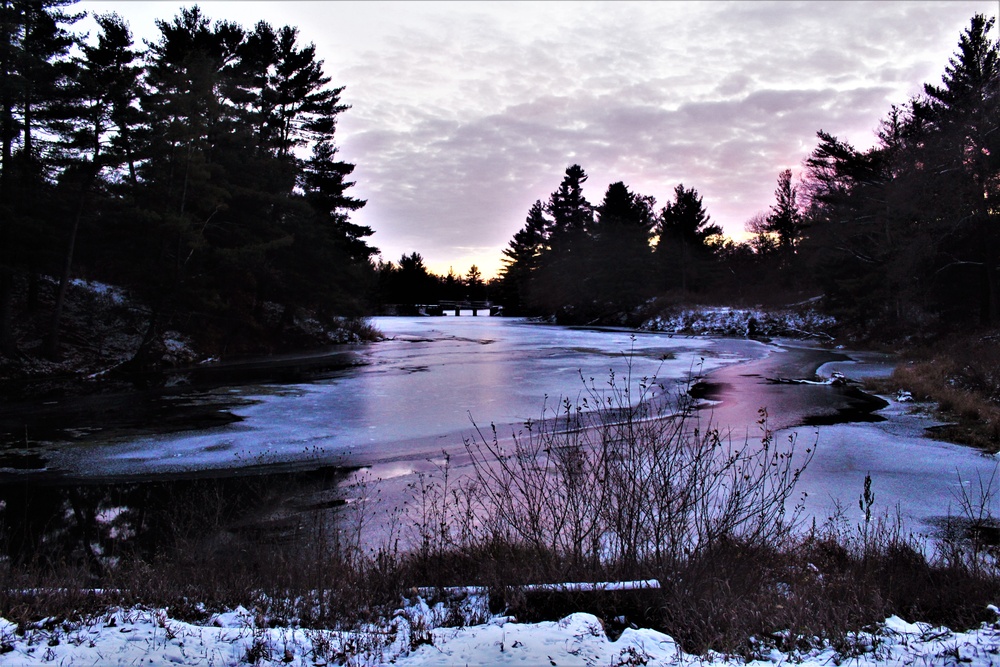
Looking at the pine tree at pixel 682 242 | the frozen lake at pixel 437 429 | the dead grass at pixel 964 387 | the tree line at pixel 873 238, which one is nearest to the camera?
the frozen lake at pixel 437 429

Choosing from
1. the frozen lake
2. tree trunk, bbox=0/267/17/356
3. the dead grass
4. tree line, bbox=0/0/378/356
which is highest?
tree line, bbox=0/0/378/356

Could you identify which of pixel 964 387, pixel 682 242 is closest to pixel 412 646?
pixel 964 387

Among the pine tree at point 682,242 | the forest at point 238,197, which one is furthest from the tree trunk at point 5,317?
the pine tree at point 682,242

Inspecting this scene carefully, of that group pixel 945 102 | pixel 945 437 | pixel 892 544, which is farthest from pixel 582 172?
pixel 892 544

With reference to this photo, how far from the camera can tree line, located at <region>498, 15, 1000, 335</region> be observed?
22703mm

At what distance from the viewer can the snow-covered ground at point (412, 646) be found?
3.29 meters

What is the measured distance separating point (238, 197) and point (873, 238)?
32382 mm

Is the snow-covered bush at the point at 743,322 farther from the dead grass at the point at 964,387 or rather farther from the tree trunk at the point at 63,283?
the tree trunk at the point at 63,283

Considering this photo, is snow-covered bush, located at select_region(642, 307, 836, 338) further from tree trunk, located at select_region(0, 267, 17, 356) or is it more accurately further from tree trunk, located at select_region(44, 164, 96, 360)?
tree trunk, located at select_region(0, 267, 17, 356)

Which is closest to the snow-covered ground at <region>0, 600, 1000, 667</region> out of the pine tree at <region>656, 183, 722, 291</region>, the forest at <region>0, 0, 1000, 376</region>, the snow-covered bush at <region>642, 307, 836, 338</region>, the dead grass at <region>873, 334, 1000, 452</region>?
the dead grass at <region>873, 334, 1000, 452</region>

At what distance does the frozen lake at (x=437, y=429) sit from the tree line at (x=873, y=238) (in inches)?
267

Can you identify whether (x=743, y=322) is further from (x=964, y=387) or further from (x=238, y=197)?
(x=238, y=197)

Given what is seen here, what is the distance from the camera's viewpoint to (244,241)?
2741cm

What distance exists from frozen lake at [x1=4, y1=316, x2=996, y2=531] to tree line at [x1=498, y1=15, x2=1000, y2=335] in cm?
677
